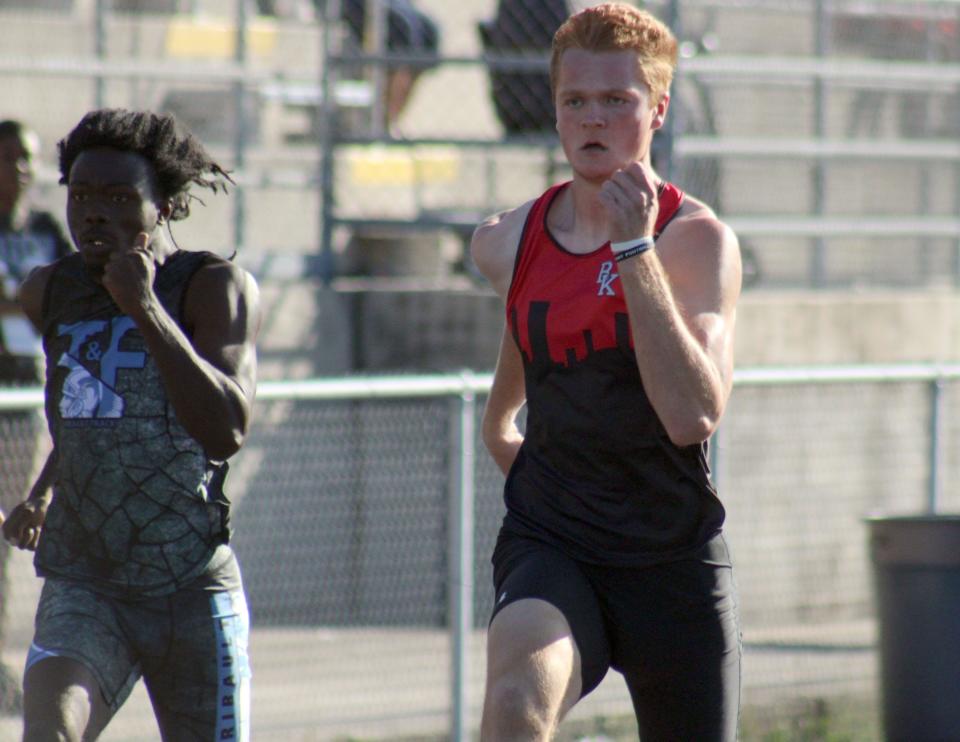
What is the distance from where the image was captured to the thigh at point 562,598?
367 centimetres

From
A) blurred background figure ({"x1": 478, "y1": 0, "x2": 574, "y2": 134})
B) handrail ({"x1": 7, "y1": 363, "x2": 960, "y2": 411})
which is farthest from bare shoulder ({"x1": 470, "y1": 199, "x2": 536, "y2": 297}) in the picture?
blurred background figure ({"x1": 478, "y1": 0, "x2": 574, "y2": 134})

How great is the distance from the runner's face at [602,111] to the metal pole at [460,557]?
2541 millimetres

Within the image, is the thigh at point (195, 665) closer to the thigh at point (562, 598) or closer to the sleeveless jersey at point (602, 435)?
the thigh at point (562, 598)

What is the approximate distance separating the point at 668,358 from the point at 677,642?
2.16ft

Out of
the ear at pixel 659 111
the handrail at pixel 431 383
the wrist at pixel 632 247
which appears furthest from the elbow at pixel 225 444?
the handrail at pixel 431 383

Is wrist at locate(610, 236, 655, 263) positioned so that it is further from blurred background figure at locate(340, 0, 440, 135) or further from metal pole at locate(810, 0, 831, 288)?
blurred background figure at locate(340, 0, 440, 135)

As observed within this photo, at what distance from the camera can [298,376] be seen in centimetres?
871

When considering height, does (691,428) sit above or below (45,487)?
above

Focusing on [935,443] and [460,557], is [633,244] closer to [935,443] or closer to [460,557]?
[460,557]

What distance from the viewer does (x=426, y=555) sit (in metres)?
6.82

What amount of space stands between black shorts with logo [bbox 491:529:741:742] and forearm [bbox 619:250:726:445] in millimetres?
373

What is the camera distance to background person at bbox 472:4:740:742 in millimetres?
3691

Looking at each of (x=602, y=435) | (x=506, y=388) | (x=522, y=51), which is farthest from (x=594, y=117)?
(x=522, y=51)

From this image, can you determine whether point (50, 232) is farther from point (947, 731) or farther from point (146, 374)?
point (947, 731)
